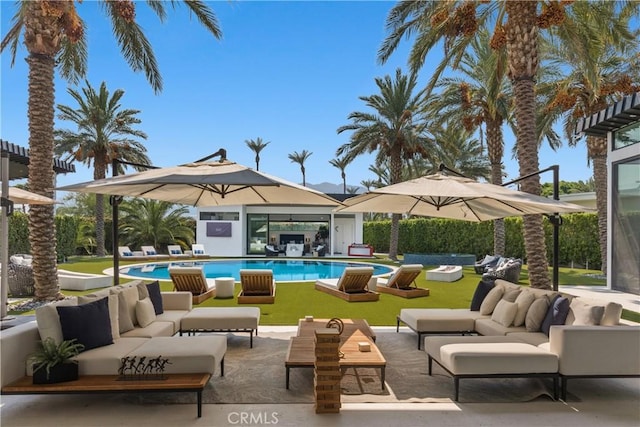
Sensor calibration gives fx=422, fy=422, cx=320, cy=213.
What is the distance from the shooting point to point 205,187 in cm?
730

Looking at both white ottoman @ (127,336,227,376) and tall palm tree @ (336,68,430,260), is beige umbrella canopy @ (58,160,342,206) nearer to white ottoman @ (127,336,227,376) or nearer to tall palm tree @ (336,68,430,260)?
white ottoman @ (127,336,227,376)

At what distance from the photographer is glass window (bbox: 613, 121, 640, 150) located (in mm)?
11500

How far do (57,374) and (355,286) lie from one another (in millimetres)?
7644

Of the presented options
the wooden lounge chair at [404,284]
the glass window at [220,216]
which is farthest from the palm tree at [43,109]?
the glass window at [220,216]

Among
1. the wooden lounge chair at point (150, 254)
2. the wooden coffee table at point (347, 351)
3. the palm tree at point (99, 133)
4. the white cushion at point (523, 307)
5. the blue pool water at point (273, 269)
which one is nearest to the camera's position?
the wooden coffee table at point (347, 351)

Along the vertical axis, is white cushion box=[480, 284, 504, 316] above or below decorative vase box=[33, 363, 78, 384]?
above

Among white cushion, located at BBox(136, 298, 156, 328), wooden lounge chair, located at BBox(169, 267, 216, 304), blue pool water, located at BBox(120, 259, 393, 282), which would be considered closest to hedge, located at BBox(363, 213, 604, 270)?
blue pool water, located at BBox(120, 259, 393, 282)

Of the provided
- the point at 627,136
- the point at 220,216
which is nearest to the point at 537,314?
the point at 627,136

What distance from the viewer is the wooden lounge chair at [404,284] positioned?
37.0 feet

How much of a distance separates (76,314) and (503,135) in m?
18.0

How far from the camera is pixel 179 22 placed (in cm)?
1112

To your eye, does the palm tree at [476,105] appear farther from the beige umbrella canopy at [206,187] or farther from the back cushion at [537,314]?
the beige umbrella canopy at [206,187]

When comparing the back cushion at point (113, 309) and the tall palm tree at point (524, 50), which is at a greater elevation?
the tall palm tree at point (524, 50)

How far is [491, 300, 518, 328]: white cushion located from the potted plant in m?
5.33
